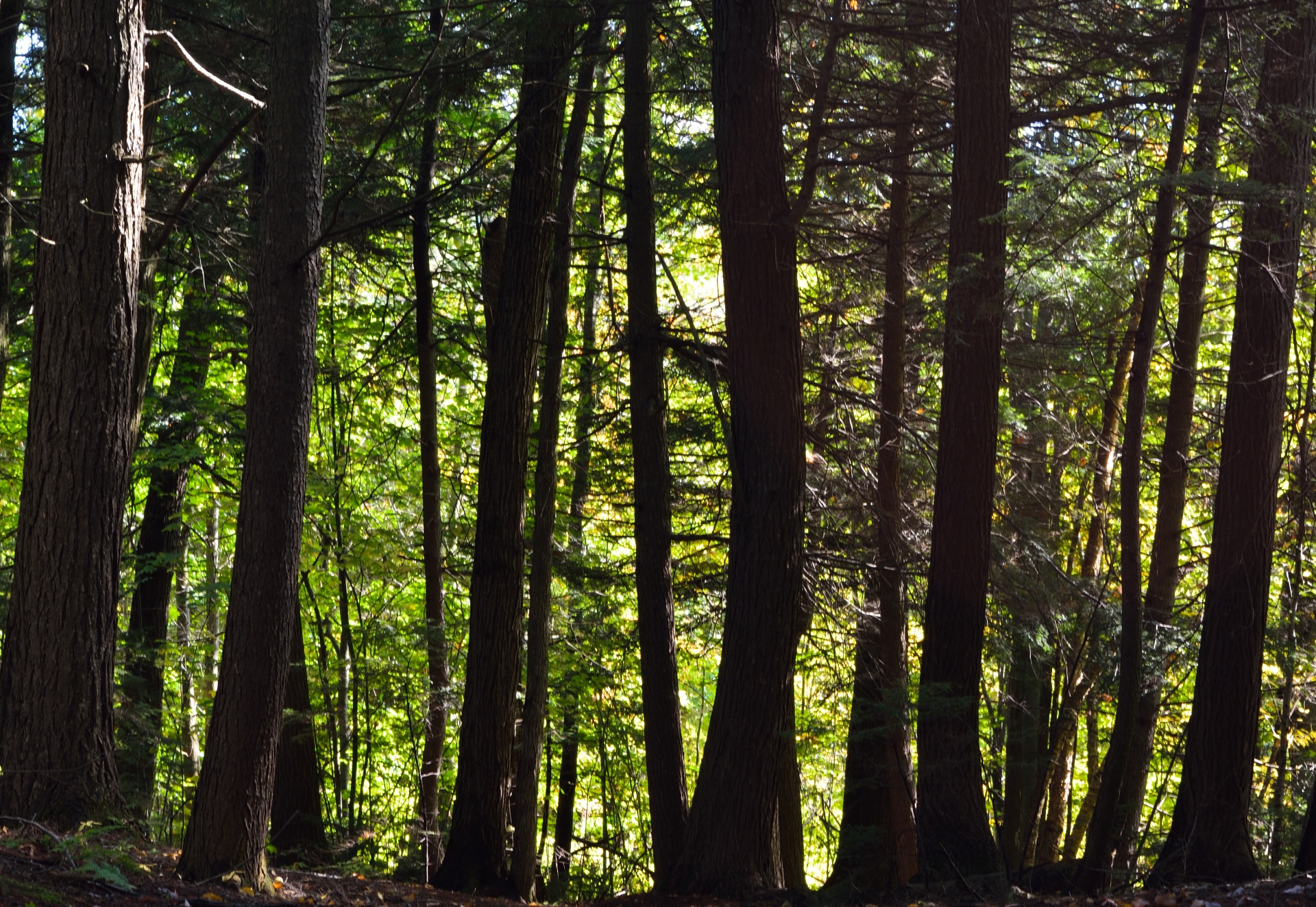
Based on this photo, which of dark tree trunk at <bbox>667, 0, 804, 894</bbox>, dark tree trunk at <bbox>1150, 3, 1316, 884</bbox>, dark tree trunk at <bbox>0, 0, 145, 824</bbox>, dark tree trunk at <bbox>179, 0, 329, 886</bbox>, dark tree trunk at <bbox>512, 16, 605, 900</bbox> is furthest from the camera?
dark tree trunk at <bbox>512, 16, 605, 900</bbox>

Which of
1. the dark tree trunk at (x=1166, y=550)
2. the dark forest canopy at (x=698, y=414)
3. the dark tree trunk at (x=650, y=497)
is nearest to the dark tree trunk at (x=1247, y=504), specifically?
the dark forest canopy at (x=698, y=414)

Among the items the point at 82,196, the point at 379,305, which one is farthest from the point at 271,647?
the point at 379,305

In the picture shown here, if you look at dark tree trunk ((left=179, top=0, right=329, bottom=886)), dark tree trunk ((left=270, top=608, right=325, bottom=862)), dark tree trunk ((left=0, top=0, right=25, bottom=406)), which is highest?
dark tree trunk ((left=0, top=0, right=25, bottom=406))

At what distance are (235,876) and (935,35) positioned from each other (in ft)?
26.8

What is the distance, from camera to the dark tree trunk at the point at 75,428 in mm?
6211

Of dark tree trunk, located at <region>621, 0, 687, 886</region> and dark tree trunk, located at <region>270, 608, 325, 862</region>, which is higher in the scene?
dark tree trunk, located at <region>621, 0, 687, 886</region>

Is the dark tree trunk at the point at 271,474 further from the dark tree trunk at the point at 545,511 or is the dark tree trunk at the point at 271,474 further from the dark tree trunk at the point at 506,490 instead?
the dark tree trunk at the point at 545,511

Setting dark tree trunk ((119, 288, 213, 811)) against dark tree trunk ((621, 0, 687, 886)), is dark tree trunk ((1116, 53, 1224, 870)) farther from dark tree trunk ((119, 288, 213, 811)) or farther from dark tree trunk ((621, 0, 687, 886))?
dark tree trunk ((119, 288, 213, 811))

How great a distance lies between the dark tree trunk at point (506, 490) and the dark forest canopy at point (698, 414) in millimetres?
42

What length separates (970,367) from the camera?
7.71 m

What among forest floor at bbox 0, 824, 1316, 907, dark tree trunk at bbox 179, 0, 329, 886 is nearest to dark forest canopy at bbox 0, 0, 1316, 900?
dark tree trunk at bbox 179, 0, 329, 886

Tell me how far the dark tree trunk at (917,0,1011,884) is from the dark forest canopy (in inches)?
1.4

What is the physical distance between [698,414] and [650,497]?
108 inches

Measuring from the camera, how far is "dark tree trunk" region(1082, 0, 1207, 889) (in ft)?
25.3
